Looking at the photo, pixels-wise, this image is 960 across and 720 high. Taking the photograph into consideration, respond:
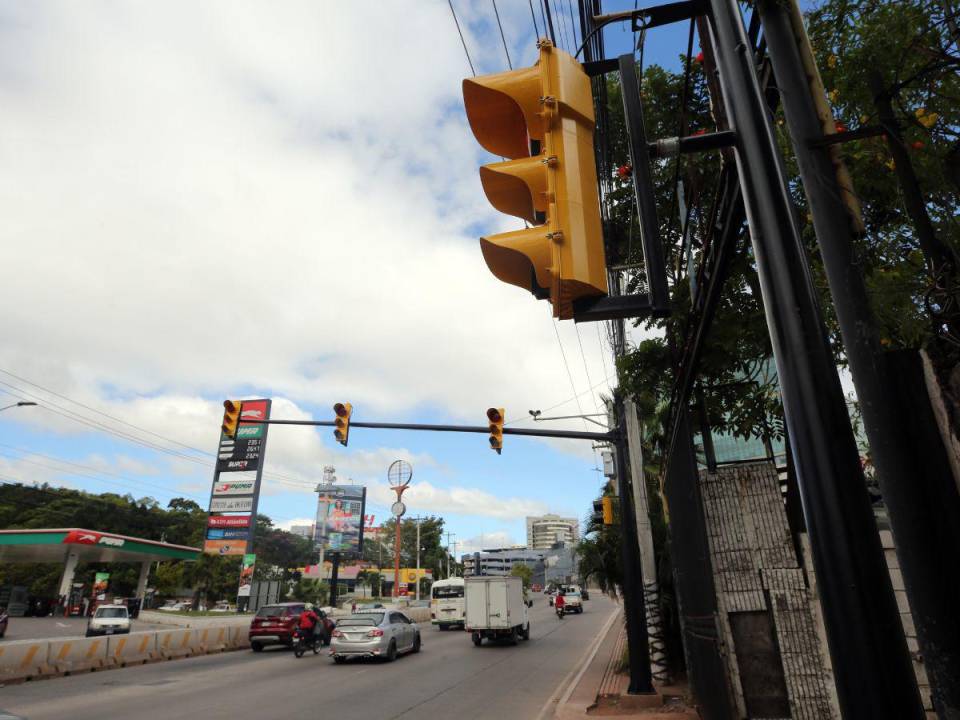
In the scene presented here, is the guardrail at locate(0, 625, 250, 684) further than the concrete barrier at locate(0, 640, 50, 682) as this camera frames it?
Yes

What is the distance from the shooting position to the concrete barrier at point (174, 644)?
18.2 metres

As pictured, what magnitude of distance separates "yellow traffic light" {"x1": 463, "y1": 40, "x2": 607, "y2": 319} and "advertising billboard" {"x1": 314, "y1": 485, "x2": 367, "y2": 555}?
5865 centimetres

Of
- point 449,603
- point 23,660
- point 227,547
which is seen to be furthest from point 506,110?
point 227,547

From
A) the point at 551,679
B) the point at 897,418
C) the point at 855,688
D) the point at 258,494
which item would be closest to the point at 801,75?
the point at 897,418

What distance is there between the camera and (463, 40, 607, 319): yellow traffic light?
2.75m

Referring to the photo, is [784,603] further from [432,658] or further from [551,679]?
[432,658]

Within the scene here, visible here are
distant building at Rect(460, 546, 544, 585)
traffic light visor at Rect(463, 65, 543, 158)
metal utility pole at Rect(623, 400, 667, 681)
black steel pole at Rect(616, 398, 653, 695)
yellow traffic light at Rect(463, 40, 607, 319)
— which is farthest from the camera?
distant building at Rect(460, 546, 544, 585)

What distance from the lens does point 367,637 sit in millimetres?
17734

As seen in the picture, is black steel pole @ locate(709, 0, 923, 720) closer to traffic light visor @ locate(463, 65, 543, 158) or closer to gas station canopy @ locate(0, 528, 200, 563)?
traffic light visor @ locate(463, 65, 543, 158)

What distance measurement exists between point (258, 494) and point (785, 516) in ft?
150

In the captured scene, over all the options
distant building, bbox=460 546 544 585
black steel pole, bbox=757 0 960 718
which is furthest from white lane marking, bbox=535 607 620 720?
distant building, bbox=460 546 544 585

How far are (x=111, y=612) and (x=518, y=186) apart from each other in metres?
31.1

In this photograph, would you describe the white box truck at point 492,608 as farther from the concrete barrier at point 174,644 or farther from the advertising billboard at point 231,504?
the advertising billboard at point 231,504

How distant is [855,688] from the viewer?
1.86 metres
